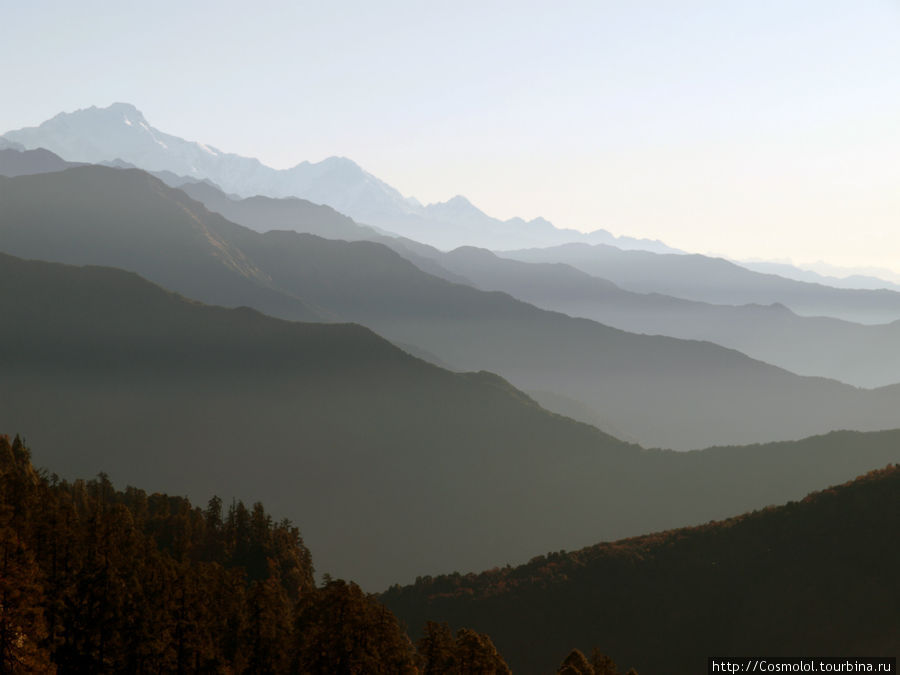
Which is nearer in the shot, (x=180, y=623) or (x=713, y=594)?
(x=180, y=623)

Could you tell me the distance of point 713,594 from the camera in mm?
77250

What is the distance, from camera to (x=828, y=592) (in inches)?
2741

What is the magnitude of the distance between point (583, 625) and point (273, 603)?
46.7 metres

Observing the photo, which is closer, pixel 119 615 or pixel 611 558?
pixel 119 615

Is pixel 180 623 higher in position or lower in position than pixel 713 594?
higher

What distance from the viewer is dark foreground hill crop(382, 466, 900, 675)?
218ft

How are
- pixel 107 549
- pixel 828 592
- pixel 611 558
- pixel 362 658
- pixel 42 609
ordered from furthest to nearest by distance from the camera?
pixel 611 558, pixel 828 592, pixel 107 549, pixel 362 658, pixel 42 609

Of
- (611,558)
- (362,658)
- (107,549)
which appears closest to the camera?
(362,658)

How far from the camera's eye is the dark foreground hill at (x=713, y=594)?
218 feet

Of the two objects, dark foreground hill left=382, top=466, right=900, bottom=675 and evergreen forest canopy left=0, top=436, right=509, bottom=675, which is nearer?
evergreen forest canopy left=0, top=436, right=509, bottom=675

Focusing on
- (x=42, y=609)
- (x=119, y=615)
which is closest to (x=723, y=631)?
(x=119, y=615)

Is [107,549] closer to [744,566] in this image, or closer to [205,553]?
[205,553]

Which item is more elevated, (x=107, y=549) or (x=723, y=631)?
(x=107, y=549)

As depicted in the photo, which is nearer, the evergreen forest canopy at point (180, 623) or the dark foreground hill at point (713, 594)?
the evergreen forest canopy at point (180, 623)
